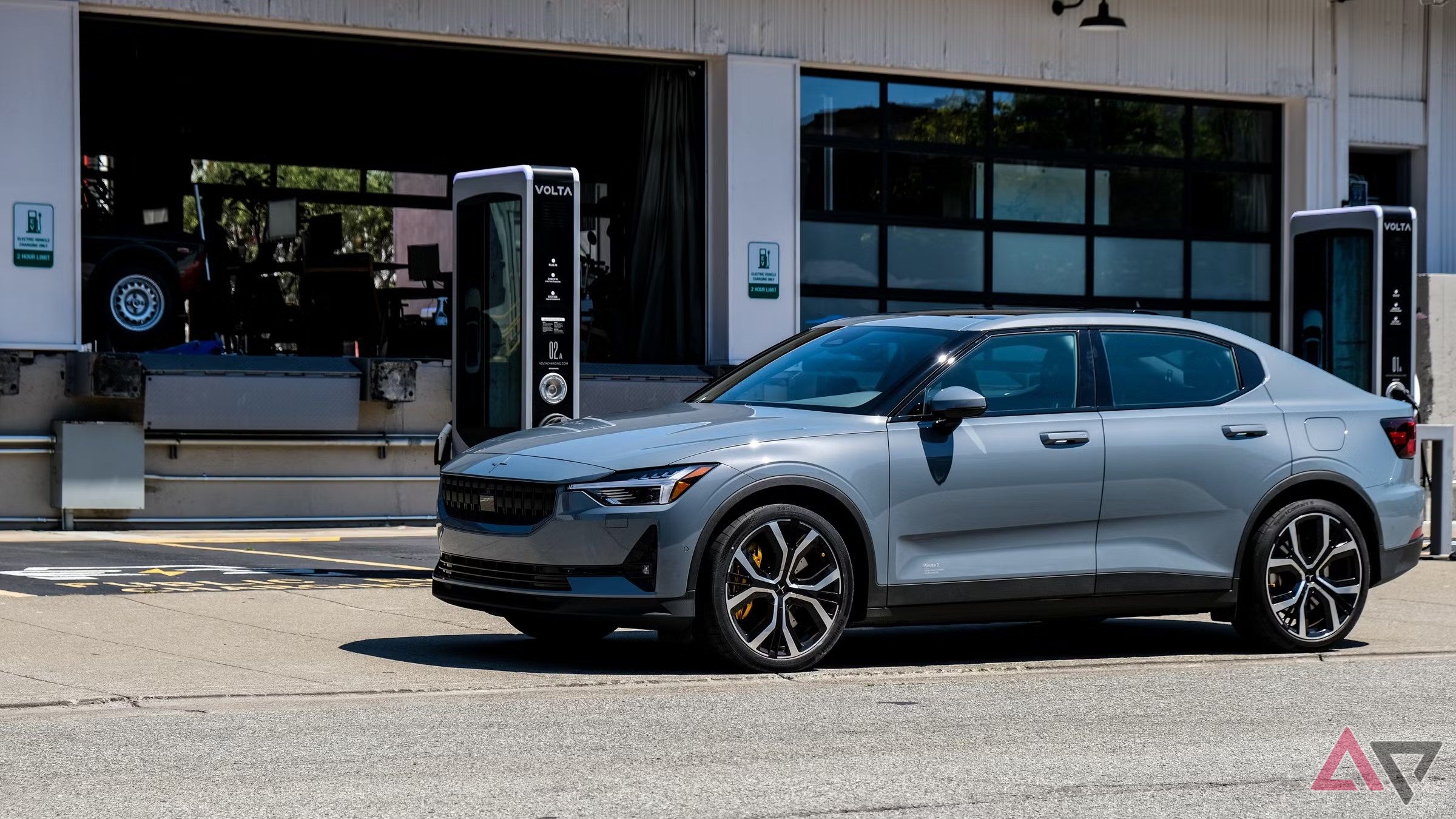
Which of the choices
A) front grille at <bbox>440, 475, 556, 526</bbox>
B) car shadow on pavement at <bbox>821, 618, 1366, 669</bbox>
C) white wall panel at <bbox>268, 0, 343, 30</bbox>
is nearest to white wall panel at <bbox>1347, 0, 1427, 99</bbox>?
white wall panel at <bbox>268, 0, 343, 30</bbox>

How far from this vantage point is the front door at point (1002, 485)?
8109 mm

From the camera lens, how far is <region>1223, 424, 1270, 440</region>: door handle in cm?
882

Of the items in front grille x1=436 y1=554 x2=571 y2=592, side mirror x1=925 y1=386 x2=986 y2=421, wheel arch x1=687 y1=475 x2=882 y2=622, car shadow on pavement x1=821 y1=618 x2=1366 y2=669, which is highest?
side mirror x1=925 y1=386 x2=986 y2=421

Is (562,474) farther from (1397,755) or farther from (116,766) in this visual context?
(1397,755)

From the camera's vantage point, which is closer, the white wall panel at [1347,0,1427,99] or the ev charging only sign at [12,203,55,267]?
the ev charging only sign at [12,203,55,267]

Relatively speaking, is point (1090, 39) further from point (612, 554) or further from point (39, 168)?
point (612, 554)

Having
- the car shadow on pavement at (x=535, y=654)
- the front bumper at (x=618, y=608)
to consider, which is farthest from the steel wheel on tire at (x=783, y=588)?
the car shadow on pavement at (x=535, y=654)

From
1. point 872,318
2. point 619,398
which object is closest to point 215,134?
point 619,398

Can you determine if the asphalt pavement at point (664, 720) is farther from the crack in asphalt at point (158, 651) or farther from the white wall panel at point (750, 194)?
the white wall panel at point (750, 194)

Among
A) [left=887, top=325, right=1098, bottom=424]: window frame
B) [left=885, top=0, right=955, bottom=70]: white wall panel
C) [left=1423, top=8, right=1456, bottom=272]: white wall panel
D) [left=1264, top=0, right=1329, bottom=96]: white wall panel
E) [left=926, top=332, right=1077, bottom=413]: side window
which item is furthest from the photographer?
[left=1423, top=8, right=1456, bottom=272]: white wall panel

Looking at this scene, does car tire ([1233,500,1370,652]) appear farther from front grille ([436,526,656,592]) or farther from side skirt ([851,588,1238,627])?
front grille ([436,526,656,592])

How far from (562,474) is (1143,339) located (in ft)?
9.77

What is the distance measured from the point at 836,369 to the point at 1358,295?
9288 millimetres

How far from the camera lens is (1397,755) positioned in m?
6.41
